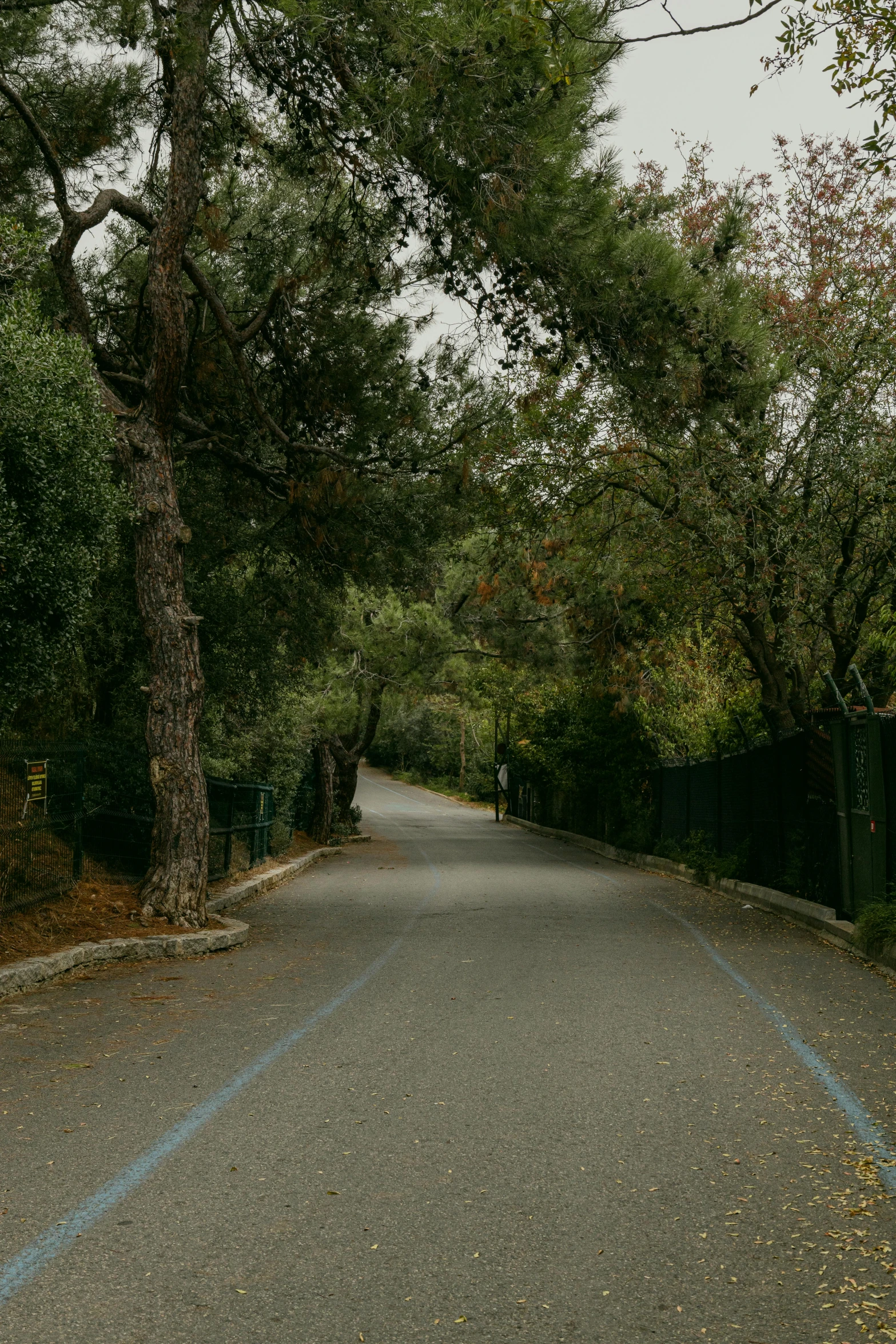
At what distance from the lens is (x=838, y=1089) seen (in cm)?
673

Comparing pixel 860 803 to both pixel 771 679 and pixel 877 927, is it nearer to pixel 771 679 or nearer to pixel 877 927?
pixel 877 927

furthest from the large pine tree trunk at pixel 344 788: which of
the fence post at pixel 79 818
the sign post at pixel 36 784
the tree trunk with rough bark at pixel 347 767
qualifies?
the sign post at pixel 36 784

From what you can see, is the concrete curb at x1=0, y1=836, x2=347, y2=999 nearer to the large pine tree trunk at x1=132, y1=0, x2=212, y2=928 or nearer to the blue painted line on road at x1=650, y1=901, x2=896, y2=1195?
the large pine tree trunk at x1=132, y1=0, x2=212, y2=928

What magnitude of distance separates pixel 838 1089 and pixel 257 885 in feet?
44.0

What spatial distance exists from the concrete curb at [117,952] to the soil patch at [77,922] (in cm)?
16

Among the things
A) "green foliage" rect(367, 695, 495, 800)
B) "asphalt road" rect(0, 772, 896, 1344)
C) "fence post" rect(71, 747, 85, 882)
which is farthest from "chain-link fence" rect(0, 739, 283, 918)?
"green foliage" rect(367, 695, 495, 800)

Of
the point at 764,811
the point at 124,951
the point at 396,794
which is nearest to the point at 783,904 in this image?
the point at 764,811

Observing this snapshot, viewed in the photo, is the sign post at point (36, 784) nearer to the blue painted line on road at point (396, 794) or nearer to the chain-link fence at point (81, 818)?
the chain-link fence at point (81, 818)

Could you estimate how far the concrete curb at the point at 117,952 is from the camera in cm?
1003

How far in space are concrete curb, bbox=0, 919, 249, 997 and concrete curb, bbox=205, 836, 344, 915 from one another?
2.37 feet

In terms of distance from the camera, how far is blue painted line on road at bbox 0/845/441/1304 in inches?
167

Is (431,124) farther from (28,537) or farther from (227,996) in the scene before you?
(227,996)

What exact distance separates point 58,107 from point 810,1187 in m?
14.6

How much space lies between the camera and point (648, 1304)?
3988 millimetres
